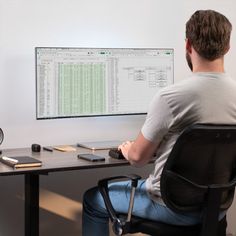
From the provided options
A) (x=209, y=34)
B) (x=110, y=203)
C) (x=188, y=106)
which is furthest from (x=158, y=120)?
(x=110, y=203)

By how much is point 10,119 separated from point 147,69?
87 centimetres

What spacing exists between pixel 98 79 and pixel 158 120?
1070 mm

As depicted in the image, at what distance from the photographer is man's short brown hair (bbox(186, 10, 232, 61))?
2.01m

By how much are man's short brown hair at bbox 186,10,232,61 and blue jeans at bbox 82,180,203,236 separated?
0.65m

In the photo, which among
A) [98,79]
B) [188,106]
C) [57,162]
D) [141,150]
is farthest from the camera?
[98,79]

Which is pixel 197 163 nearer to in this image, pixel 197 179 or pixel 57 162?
pixel 197 179

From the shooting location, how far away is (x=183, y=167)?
2.02m

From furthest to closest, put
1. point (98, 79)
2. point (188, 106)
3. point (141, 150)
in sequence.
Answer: point (98, 79) < point (141, 150) < point (188, 106)

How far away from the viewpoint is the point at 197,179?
2.04 m

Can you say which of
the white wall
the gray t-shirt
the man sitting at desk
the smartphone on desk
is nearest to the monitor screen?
the white wall

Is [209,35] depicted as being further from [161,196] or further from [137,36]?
[137,36]

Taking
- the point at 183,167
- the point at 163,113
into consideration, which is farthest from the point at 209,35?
the point at 183,167

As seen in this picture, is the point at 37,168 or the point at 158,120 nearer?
the point at 158,120

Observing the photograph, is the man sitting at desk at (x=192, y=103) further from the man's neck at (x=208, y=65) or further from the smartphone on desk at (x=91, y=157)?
the smartphone on desk at (x=91, y=157)
